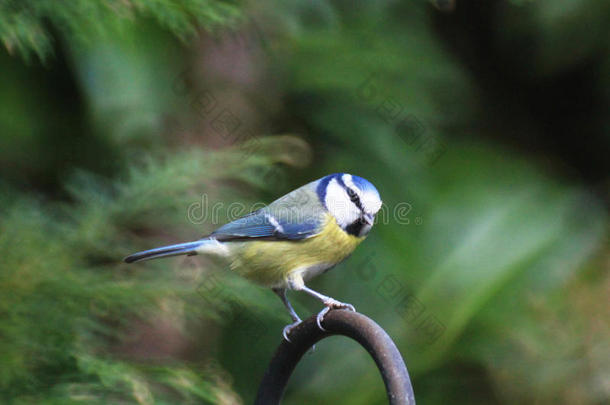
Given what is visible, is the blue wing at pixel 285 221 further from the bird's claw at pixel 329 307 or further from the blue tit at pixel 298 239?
the bird's claw at pixel 329 307

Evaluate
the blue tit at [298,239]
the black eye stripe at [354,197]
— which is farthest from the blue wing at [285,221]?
the black eye stripe at [354,197]

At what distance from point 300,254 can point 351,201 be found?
179 millimetres

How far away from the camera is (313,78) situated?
2.96 metres

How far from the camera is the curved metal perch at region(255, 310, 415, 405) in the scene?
1.12m

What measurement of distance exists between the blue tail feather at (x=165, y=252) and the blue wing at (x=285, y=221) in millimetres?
79

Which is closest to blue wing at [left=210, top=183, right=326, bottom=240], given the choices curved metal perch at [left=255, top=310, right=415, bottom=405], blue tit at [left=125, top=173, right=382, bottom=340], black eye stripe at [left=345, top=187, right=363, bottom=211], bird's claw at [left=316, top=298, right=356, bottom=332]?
blue tit at [left=125, top=173, right=382, bottom=340]

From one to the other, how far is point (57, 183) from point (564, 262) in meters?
1.91

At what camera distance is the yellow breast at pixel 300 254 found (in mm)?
1736

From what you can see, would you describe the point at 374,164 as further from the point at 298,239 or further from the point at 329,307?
the point at 329,307

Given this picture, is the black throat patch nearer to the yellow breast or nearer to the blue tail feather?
the yellow breast

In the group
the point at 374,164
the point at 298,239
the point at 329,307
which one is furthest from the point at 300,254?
the point at 374,164

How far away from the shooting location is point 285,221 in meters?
1.85

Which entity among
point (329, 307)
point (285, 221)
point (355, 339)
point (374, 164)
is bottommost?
point (374, 164)

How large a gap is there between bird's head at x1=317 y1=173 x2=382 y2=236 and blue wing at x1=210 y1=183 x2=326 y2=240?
0.03m
